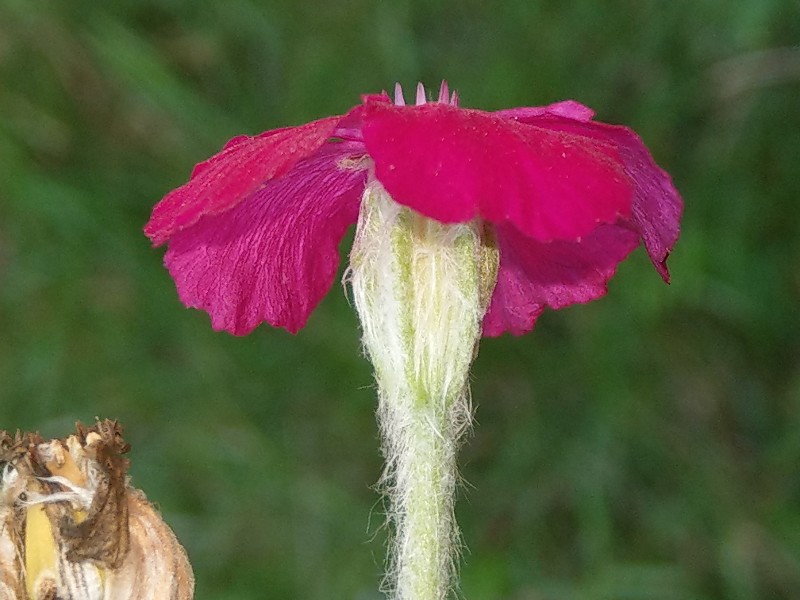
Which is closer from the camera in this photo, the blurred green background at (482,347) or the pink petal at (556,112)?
the pink petal at (556,112)

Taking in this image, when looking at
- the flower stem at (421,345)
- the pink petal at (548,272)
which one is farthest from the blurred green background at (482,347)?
the flower stem at (421,345)

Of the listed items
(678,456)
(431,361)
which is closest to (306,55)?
(678,456)

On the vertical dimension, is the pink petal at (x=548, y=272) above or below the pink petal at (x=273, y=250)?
below

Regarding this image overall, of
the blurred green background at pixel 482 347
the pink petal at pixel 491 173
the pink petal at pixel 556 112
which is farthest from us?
the blurred green background at pixel 482 347

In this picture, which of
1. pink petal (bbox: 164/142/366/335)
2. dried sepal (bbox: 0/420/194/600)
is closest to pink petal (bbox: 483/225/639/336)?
pink petal (bbox: 164/142/366/335)

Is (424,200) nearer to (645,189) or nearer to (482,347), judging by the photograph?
(645,189)

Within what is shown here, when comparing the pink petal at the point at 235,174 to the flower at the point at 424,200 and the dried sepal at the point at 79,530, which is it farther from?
the dried sepal at the point at 79,530

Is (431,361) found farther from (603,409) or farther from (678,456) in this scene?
(678,456)
